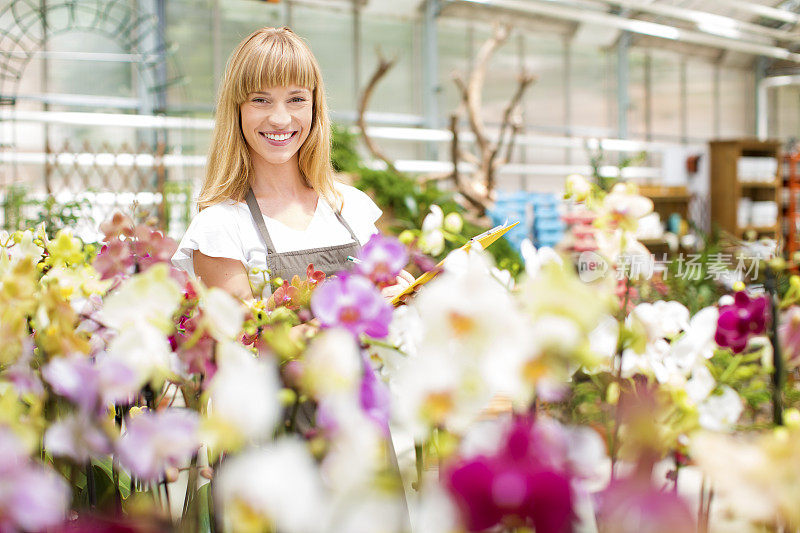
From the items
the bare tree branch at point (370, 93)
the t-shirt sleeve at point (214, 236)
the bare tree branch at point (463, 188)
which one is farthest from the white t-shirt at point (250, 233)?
the bare tree branch at point (463, 188)

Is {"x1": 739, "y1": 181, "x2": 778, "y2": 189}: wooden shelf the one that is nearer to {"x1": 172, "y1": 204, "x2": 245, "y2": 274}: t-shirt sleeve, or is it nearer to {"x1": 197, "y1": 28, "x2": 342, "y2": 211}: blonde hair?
{"x1": 197, "y1": 28, "x2": 342, "y2": 211}: blonde hair

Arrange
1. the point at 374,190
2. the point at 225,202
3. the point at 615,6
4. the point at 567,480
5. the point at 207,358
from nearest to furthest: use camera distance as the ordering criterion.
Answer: the point at 567,480 → the point at 207,358 → the point at 225,202 → the point at 374,190 → the point at 615,6

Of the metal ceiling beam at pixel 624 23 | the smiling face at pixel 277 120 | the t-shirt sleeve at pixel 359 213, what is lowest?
the t-shirt sleeve at pixel 359 213

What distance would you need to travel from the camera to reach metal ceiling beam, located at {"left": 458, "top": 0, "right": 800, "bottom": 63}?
26.8 ft

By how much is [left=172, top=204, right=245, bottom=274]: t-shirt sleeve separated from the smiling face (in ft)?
0.48

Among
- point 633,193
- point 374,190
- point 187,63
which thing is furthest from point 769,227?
point 633,193

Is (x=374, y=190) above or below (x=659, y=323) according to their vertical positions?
above

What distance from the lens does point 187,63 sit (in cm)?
788

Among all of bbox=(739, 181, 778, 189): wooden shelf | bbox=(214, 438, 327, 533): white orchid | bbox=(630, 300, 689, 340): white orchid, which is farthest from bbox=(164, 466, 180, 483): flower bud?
bbox=(739, 181, 778, 189): wooden shelf

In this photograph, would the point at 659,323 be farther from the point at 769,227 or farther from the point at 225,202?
the point at 769,227

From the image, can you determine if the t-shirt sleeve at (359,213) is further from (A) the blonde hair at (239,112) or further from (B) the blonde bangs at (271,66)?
(B) the blonde bangs at (271,66)

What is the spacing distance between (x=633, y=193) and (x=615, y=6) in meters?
10.6

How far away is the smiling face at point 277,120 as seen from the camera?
1.35 metres

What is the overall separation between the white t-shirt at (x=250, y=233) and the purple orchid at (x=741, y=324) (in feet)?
2.81
